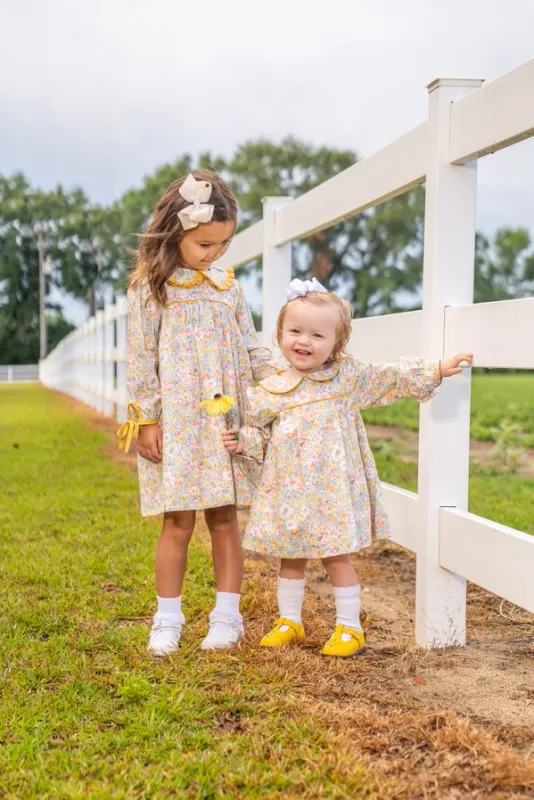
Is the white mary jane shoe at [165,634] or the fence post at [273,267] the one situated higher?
the fence post at [273,267]

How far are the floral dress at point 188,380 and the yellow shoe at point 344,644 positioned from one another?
0.53 m

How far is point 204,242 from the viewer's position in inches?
112

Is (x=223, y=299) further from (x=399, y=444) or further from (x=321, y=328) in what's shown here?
(x=399, y=444)

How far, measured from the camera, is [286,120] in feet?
115

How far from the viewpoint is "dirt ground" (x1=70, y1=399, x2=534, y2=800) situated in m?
1.89

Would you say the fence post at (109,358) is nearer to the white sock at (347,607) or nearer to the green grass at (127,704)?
the green grass at (127,704)

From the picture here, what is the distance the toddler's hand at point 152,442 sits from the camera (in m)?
2.86

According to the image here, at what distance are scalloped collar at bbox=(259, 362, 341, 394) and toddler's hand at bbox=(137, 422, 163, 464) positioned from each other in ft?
1.27

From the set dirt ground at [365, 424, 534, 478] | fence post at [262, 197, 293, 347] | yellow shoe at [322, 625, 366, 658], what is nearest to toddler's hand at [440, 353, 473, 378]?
yellow shoe at [322, 625, 366, 658]

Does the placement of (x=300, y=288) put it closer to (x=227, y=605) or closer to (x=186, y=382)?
(x=186, y=382)

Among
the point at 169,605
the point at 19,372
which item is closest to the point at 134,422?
the point at 169,605

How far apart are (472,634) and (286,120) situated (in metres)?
34.3

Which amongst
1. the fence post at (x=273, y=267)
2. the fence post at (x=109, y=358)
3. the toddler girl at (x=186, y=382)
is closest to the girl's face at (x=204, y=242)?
the toddler girl at (x=186, y=382)

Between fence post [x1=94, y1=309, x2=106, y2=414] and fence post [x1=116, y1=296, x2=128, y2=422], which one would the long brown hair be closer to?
fence post [x1=116, y1=296, x2=128, y2=422]
